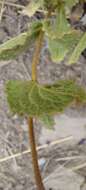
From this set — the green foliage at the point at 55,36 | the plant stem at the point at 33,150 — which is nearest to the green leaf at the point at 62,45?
the green foliage at the point at 55,36

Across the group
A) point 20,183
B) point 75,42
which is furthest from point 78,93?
point 20,183

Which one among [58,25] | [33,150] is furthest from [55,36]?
[33,150]

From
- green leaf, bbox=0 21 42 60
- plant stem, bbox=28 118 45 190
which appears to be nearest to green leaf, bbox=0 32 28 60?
green leaf, bbox=0 21 42 60

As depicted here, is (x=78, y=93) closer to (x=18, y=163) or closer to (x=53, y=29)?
(x=53, y=29)

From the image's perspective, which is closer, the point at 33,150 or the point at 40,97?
the point at 40,97

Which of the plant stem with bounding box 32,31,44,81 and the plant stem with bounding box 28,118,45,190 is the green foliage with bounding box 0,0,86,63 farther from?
the plant stem with bounding box 28,118,45,190

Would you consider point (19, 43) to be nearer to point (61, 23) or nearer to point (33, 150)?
point (61, 23)
